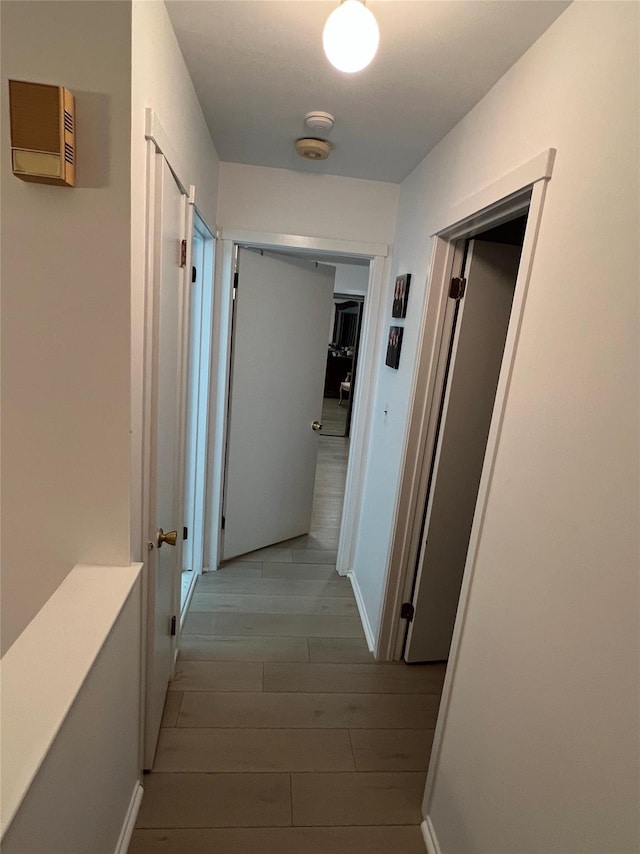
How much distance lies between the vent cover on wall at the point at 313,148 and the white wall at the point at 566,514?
2.70 ft

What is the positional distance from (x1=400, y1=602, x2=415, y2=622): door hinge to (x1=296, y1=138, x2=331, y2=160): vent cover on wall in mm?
2151

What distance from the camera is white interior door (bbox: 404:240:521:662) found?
1874 mm

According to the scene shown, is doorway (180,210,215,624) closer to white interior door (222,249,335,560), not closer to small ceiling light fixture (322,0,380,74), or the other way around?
white interior door (222,249,335,560)

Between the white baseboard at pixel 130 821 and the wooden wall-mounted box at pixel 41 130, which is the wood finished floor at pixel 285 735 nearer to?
the white baseboard at pixel 130 821

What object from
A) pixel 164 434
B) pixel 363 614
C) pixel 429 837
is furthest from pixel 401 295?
pixel 429 837

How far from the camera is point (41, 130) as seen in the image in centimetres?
95

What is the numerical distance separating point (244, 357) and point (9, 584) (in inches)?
69.5

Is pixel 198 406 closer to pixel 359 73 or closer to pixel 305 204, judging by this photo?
pixel 305 204

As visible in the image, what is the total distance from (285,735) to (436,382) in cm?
158

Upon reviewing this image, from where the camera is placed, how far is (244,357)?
8.91 ft

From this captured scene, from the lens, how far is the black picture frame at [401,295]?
2176 mm

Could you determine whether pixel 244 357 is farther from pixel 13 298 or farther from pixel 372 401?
pixel 13 298

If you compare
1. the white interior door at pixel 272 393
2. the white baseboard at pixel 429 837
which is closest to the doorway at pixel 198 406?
the white interior door at pixel 272 393

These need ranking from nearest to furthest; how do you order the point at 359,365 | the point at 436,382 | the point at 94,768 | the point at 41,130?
the point at 41,130, the point at 94,768, the point at 436,382, the point at 359,365
